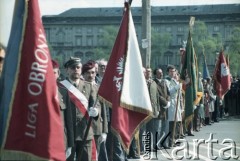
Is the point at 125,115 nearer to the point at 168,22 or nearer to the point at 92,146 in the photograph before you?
the point at 92,146

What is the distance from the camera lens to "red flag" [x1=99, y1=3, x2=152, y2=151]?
23.3 ft

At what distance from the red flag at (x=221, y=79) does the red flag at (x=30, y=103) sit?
1443 centimetres

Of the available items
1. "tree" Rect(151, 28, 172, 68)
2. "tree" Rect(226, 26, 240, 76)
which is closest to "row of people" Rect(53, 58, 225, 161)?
"tree" Rect(226, 26, 240, 76)

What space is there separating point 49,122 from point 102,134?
3.29 metres

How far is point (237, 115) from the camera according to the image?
83.5ft

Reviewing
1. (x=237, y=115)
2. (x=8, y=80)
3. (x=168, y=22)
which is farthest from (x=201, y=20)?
(x=8, y=80)

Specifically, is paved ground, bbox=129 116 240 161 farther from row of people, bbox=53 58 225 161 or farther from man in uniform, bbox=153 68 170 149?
man in uniform, bbox=153 68 170 149

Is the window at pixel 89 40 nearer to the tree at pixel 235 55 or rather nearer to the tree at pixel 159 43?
the tree at pixel 159 43

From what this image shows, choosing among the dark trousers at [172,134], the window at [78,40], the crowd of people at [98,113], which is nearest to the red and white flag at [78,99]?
the crowd of people at [98,113]

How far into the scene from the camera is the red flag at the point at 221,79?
19.0 m

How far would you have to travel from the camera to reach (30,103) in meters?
4.76

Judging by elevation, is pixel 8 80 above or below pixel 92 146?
above

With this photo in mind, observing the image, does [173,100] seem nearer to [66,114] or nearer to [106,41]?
[66,114]

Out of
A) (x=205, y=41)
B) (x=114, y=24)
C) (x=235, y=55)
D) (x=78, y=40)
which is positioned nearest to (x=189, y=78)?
(x=235, y=55)
